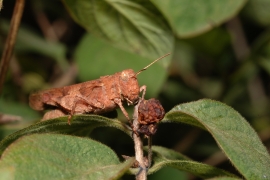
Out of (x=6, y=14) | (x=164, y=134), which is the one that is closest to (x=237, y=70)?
(x=164, y=134)

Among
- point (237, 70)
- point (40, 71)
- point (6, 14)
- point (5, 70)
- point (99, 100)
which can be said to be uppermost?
point (6, 14)

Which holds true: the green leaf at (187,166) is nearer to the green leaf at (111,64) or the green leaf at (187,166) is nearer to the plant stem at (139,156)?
the plant stem at (139,156)

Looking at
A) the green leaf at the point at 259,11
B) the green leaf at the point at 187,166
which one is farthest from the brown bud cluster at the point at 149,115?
the green leaf at the point at 259,11

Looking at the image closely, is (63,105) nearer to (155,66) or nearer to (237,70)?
(155,66)

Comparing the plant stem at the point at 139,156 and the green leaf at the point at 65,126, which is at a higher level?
the green leaf at the point at 65,126

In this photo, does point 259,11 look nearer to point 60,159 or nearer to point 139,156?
point 139,156

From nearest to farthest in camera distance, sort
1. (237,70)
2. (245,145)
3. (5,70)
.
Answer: (245,145)
(5,70)
(237,70)
